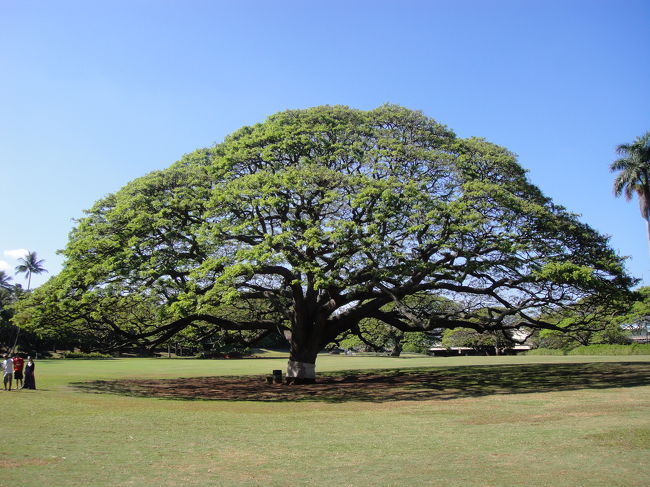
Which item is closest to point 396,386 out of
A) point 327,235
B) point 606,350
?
point 327,235

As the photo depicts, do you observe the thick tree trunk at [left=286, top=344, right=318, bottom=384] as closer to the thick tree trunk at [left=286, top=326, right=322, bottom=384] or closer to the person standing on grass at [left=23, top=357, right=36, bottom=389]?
the thick tree trunk at [left=286, top=326, right=322, bottom=384]

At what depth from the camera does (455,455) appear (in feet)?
36.1

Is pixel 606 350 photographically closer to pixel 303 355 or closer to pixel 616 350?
pixel 616 350

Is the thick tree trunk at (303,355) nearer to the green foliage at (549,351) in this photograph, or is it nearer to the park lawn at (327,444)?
the park lawn at (327,444)

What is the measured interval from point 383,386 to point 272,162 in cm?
1326

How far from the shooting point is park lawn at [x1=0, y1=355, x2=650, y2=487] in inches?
356

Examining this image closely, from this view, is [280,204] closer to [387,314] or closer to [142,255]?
[142,255]

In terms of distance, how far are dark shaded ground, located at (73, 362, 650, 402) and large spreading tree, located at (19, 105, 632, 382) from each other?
2.82m

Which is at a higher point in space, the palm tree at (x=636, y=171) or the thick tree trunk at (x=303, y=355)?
the palm tree at (x=636, y=171)

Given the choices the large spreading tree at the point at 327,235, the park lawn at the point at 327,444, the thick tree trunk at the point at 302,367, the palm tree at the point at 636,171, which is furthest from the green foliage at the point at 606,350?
the park lawn at the point at 327,444

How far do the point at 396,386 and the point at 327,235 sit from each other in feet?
32.1

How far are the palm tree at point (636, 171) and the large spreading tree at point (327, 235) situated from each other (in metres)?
27.9

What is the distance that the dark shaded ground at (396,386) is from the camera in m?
24.7

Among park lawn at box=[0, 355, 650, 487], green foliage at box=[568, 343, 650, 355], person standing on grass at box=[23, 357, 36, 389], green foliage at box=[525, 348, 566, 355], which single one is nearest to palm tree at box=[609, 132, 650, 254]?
green foliage at box=[568, 343, 650, 355]
